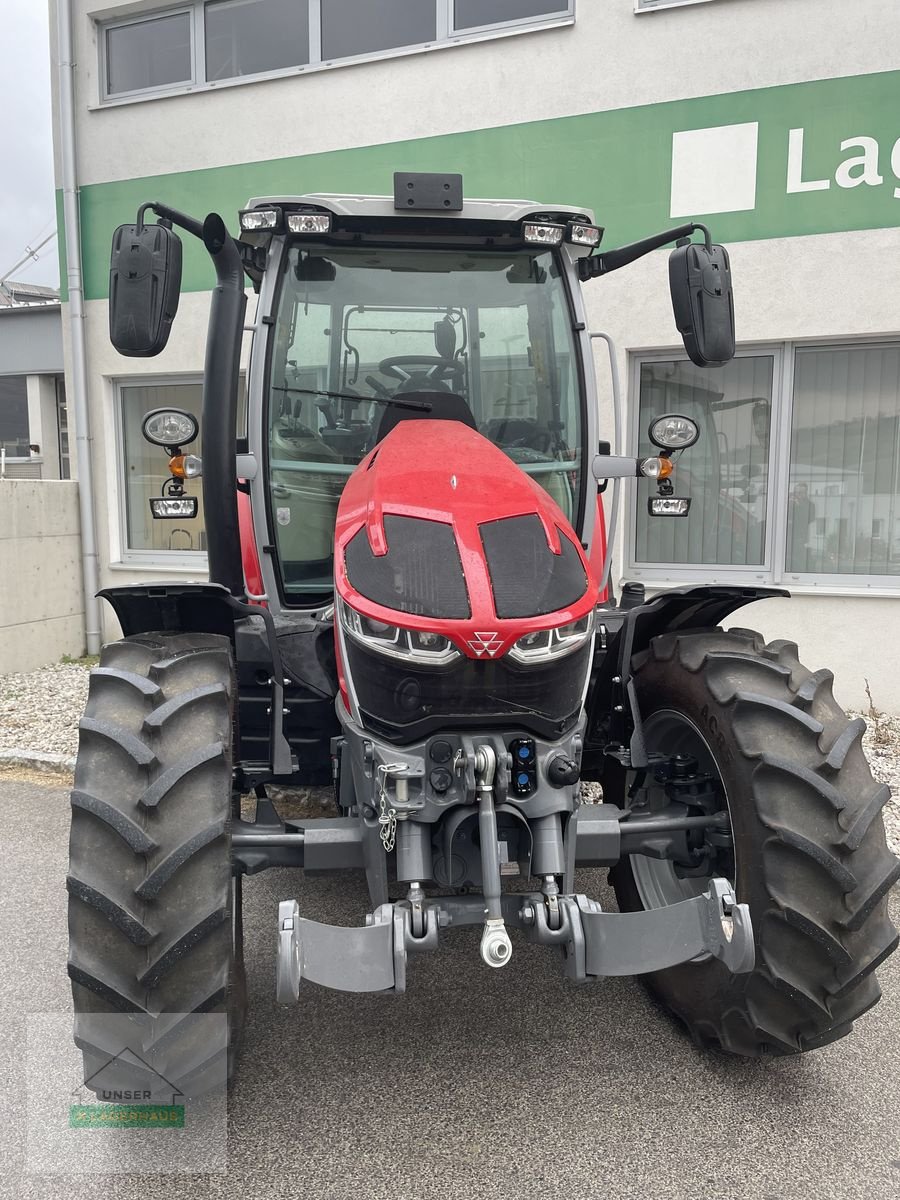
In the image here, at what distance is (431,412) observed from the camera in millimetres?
3227

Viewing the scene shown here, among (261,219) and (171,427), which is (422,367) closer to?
(261,219)

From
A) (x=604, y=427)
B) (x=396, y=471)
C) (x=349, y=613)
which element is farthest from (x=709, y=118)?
(x=349, y=613)

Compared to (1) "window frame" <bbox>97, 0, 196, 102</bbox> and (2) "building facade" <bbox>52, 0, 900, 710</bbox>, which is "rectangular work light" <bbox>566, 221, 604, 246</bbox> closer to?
(2) "building facade" <bbox>52, 0, 900, 710</bbox>

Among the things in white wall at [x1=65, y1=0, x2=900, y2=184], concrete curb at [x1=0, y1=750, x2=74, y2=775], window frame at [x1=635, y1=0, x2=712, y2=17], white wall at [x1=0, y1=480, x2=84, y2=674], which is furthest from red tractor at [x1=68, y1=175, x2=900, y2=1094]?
white wall at [x1=0, y1=480, x2=84, y2=674]

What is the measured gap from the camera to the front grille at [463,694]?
231cm

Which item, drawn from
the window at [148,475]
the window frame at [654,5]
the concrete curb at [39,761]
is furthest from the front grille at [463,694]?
the window at [148,475]

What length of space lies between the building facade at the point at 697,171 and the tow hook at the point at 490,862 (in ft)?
16.0

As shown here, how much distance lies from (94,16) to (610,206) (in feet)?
15.9

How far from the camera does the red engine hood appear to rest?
228 cm

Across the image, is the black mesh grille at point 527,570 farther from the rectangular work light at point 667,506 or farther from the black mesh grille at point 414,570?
the rectangular work light at point 667,506

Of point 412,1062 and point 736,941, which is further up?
point 736,941

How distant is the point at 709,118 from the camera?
6426mm

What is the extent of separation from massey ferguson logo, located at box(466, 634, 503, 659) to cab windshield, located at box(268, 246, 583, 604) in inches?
48.3

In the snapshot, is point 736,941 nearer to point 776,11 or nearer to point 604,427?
point 604,427
